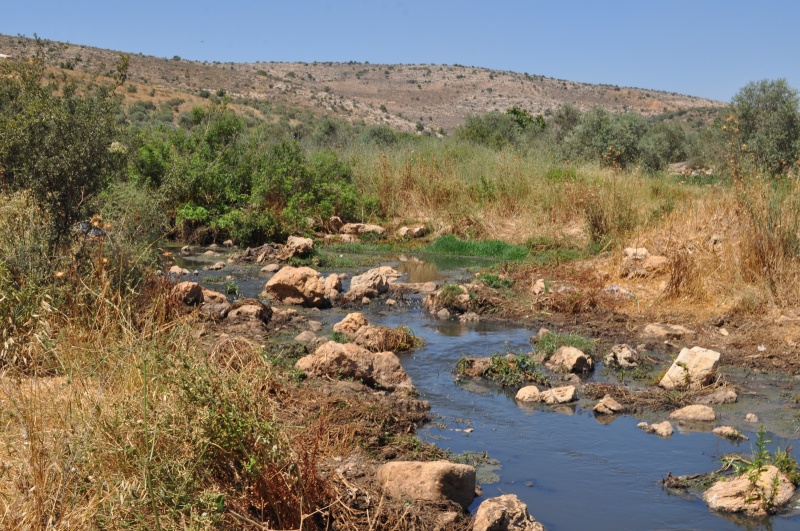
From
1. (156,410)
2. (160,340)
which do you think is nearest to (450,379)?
(160,340)

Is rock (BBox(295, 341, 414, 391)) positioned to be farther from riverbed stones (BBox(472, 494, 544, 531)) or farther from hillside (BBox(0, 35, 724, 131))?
hillside (BBox(0, 35, 724, 131))

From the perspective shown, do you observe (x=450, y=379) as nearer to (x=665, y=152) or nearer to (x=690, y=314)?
(x=690, y=314)

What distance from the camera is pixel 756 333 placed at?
9.41 metres

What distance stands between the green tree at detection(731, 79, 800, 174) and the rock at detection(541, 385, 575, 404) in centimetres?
1713

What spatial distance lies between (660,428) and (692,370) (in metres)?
1.32

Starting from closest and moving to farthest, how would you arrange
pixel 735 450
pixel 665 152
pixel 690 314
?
1. pixel 735 450
2. pixel 690 314
3. pixel 665 152

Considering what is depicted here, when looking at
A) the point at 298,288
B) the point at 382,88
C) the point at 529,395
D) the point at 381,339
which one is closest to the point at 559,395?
the point at 529,395

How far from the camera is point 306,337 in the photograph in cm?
929

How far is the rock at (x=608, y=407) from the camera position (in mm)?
7266

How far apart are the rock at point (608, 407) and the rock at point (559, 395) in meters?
0.28

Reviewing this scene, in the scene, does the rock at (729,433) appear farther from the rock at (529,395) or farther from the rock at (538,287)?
the rock at (538,287)

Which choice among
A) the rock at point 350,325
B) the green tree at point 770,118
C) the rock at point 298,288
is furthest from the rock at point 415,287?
the green tree at point 770,118

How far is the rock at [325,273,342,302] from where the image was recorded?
12.1 m

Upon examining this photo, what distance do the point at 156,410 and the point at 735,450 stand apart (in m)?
4.49
